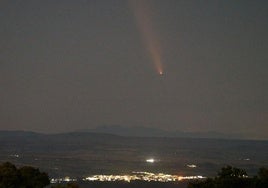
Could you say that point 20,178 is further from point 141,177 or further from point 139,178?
point 141,177

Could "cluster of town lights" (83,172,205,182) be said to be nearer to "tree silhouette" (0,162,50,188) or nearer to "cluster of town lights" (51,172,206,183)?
"cluster of town lights" (51,172,206,183)

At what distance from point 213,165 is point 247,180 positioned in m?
134

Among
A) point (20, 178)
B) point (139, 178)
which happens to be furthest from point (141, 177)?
point (20, 178)

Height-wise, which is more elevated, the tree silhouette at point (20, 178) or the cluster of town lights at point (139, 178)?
the cluster of town lights at point (139, 178)

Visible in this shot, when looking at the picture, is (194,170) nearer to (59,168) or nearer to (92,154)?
(59,168)

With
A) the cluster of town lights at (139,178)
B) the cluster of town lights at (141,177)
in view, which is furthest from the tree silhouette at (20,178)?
the cluster of town lights at (141,177)

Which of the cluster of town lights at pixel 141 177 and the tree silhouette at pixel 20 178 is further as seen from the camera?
the cluster of town lights at pixel 141 177

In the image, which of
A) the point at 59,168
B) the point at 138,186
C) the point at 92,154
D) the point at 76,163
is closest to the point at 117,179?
the point at 138,186

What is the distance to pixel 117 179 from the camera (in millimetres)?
117375

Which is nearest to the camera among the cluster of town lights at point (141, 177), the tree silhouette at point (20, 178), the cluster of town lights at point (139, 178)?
the tree silhouette at point (20, 178)

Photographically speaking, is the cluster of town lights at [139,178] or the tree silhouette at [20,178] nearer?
the tree silhouette at [20,178]

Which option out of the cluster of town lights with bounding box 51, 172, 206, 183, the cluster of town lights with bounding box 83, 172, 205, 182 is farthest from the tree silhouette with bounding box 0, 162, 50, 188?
the cluster of town lights with bounding box 83, 172, 205, 182

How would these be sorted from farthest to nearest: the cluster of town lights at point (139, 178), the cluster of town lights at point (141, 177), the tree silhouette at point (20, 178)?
the cluster of town lights at point (141, 177), the cluster of town lights at point (139, 178), the tree silhouette at point (20, 178)

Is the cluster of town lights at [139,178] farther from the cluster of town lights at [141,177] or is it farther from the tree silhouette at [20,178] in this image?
the tree silhouette at [20,178]
